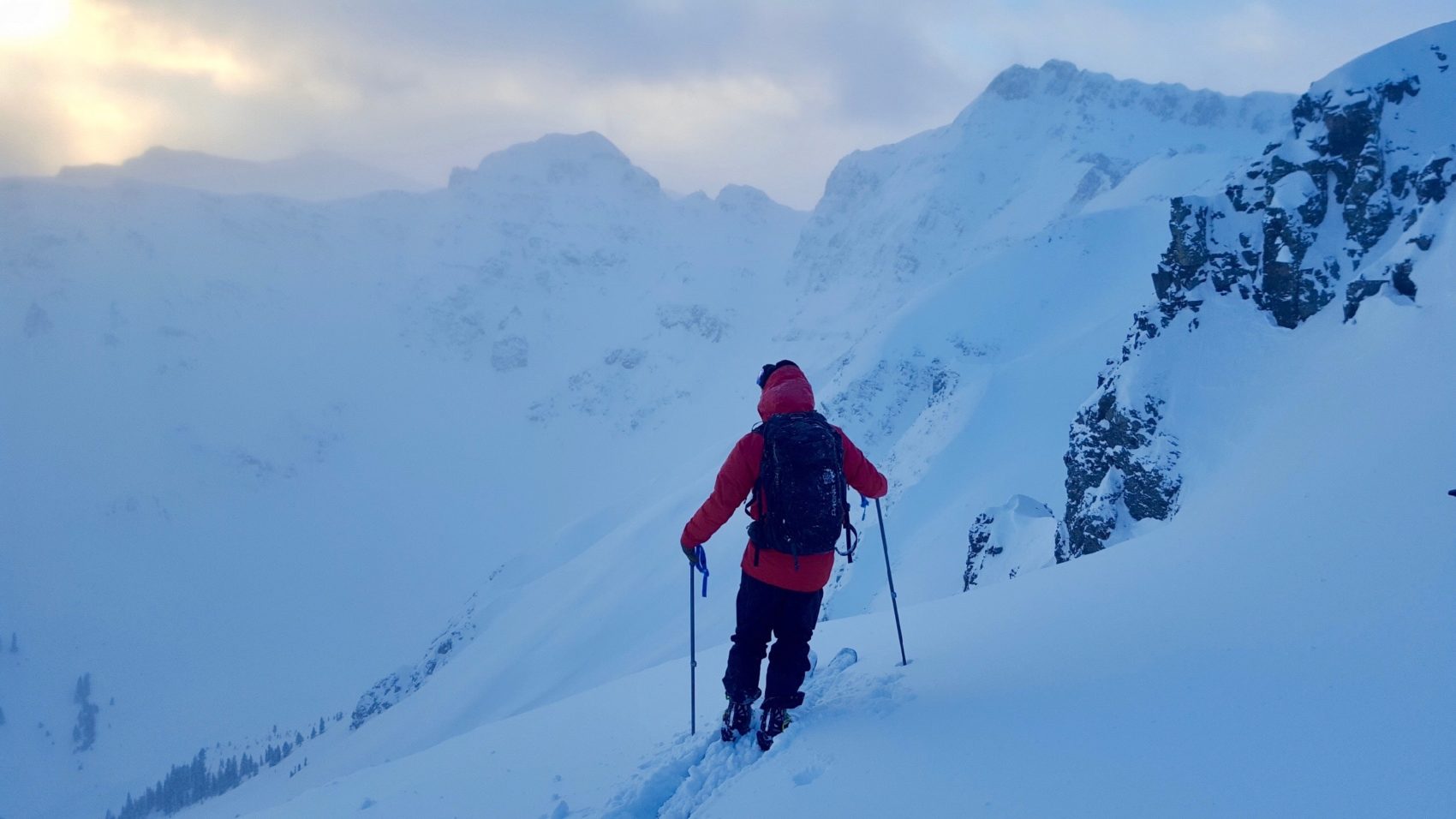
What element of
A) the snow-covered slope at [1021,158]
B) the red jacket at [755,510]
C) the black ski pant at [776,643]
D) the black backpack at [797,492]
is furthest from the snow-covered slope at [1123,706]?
the snow-covered slope at [1021,158]

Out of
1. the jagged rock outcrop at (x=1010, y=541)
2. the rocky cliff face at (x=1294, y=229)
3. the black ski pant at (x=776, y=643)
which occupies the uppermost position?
the rocky cliff face at (x=1294, y=229)

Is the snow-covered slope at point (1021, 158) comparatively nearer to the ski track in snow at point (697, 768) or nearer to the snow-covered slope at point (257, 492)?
the snow-covered slope at point (257, 492)

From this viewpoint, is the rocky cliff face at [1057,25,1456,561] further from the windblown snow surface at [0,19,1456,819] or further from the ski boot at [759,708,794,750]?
the ski boot at [759,708,794,750]

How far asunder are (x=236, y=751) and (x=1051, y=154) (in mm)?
154587

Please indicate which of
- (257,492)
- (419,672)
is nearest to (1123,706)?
(419,672)

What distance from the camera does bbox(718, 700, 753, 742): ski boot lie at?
5457 millimetres

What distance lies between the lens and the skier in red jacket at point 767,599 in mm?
5246

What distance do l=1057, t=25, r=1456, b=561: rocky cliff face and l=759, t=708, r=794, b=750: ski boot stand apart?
16.0 m

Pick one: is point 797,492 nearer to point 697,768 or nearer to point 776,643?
point 776,643

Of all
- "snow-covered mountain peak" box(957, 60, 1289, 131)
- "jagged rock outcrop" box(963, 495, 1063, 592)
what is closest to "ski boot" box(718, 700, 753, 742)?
"jagged rock outcrop" box(963, 495, 1063, 592)

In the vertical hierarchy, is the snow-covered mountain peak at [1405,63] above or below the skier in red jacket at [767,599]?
above

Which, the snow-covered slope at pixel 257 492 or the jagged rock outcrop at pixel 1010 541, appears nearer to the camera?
the jagged rock outcrop at pixel 1010 541

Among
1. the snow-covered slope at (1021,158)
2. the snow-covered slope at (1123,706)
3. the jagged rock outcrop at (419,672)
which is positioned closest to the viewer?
the snow-covered slope at (1123,706)

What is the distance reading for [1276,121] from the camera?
134875 millimetres
